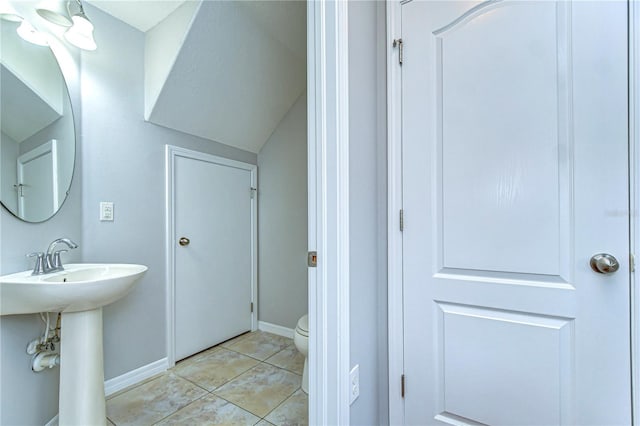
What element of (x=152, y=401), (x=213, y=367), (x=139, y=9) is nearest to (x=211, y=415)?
(x=152, y=401)

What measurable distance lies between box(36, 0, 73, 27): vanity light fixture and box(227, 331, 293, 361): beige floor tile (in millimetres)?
2471

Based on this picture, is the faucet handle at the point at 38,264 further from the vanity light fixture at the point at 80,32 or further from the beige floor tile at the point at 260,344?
the beige floor tile at the point at 260,344

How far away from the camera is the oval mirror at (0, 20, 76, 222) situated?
1.21 m

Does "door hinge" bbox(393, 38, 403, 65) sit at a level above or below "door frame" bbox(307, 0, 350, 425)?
above

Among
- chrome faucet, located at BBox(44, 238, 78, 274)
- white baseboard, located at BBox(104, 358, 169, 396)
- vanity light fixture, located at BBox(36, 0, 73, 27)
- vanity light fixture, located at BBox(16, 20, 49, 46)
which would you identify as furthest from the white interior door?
white baseboard, located at BBox(104, 358, 169, 396)

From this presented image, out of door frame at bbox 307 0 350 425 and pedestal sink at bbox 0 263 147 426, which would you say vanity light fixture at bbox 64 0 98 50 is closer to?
pedestal sink at bbox 0 263 147 426

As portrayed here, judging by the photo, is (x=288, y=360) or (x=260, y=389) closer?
(x=260, y=389)

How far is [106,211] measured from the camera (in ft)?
5.70

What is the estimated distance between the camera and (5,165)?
121cm

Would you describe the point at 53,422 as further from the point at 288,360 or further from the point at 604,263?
the point at 604,263

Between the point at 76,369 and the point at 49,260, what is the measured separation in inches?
21.3

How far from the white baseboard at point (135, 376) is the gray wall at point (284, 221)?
962 mm

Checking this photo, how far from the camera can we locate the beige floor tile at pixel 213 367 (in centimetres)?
185

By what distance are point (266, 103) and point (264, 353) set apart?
2.16 metres
